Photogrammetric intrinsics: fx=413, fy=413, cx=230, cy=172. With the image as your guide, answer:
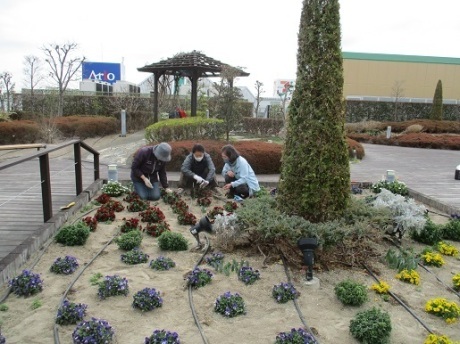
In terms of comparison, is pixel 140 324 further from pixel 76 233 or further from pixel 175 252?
pixel 76 233

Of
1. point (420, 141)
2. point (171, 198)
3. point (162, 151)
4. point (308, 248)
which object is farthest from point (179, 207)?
point (420, 141)

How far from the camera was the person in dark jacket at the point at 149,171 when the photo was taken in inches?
247

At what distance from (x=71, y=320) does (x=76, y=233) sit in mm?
1751

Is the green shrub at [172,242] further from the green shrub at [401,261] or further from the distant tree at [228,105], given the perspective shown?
the distant tree at [228,105]

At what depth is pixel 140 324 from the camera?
2.98 metres

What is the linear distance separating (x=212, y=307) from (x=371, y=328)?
1.19 meters

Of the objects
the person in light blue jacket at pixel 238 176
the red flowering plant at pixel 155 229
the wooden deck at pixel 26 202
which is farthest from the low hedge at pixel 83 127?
the red flowering plant at pixel 155 229

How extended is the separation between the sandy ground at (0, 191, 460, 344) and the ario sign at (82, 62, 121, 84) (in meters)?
34.1

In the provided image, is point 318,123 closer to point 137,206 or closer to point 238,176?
point 238,176

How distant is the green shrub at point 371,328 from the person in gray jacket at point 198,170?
3955 mm

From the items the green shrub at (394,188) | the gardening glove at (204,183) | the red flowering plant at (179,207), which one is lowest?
the red flowering plant at (179,207)

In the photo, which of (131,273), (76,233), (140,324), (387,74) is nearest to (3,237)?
(76,233)

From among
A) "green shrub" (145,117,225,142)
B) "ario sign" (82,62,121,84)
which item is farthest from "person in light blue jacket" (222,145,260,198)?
"ario sign" (82,62,121,84)

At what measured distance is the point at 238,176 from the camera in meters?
6.59
